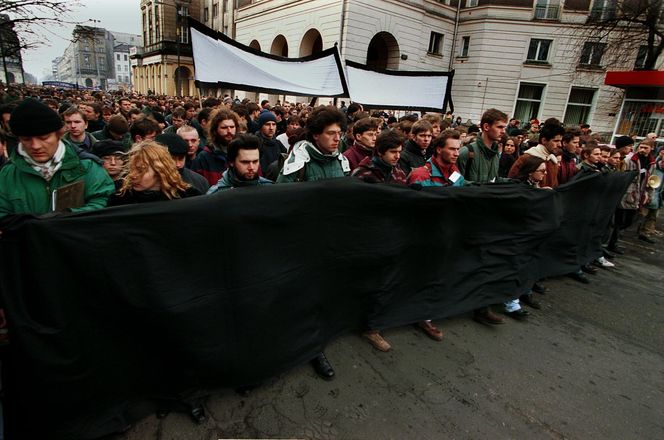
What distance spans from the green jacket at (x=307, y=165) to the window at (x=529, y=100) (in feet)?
98.7

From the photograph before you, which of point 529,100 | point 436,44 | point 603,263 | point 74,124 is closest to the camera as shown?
point 74,124

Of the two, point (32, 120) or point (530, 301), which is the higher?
point (32, 120)

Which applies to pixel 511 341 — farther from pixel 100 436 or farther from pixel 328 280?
pixel 100 436

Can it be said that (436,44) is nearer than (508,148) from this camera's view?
No

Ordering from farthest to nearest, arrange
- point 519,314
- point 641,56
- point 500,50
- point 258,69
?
point 500,50 → point 641,56 → point 258,69 → point 519,314

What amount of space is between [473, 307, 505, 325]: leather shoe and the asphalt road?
107 millimetres

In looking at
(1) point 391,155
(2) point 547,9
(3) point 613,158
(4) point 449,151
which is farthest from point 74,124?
(2) point 547,9

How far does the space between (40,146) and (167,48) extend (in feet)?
200

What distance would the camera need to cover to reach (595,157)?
4.94 meters

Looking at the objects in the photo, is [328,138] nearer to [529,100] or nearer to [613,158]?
[613,158]

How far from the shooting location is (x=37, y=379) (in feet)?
6.10

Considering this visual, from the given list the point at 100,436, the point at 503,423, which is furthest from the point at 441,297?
the point at 100,436

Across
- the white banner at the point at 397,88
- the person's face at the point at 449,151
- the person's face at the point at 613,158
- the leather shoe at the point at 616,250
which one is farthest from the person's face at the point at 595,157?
the white banner at the point at 397,88

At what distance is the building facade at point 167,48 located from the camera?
2082 inches
